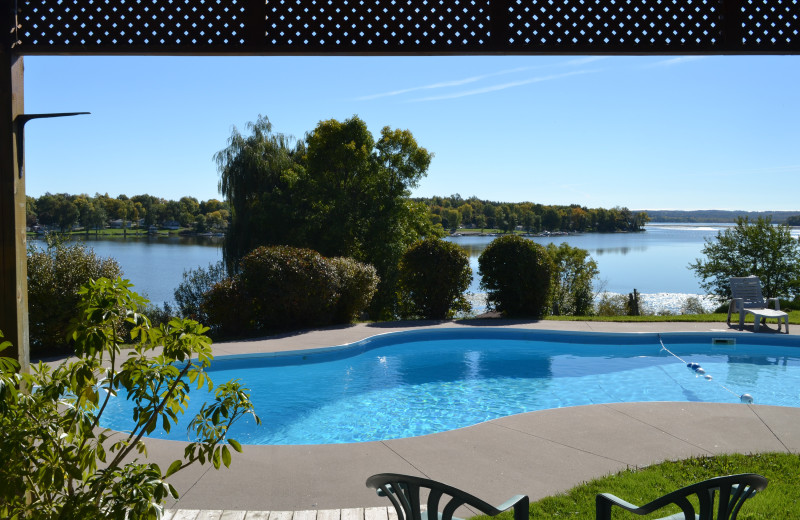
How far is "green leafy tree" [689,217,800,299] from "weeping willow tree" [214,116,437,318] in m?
9.05

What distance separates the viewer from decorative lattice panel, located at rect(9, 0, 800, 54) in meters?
3.34

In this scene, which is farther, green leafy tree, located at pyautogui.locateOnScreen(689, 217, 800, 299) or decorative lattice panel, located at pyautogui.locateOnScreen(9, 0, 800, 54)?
green leafy tree, located at pyautogui.locateOnScreen(689, 217, 800, 299)

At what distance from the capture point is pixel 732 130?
2528 cm

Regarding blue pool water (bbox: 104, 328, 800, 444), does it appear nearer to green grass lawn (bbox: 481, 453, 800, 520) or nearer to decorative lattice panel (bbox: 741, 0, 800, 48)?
green grass lawn (bbox: 481, 453, 800, 520)

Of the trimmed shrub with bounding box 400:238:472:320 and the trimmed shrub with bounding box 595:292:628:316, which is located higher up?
the trimmed shrub with bounding box 400:238:472:320

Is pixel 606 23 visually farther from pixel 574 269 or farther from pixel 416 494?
pixel 574 269

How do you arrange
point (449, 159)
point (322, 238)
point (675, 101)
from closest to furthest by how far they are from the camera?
point (322, 238)
point (675, 101)
point (449, 159)

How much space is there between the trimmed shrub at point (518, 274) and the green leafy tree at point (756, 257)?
6.40 metres

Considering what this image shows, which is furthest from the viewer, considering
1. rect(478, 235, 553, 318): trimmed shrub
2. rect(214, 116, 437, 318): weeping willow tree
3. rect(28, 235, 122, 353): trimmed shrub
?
rect(214, 116, 437, 318): weeping willow tree

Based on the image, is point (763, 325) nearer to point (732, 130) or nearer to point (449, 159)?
point (732, 130)

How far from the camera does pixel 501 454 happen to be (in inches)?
177

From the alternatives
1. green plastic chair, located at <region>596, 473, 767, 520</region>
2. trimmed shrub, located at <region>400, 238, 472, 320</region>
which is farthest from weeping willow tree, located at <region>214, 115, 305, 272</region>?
green plastic chair, located at <region>596, 473, 767, 520</region>

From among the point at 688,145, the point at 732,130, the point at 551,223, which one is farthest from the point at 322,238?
the point at 688,145

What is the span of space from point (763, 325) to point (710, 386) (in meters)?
3.42
